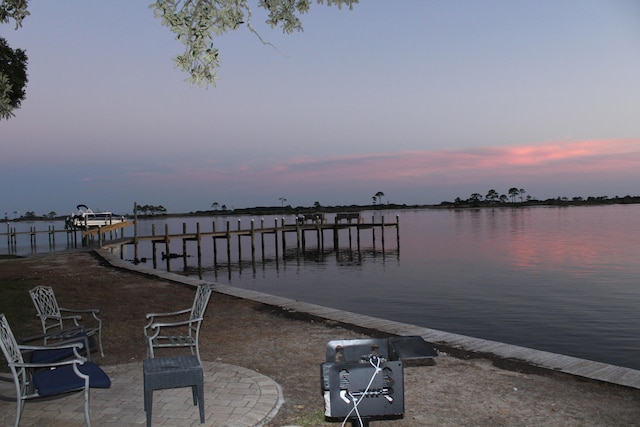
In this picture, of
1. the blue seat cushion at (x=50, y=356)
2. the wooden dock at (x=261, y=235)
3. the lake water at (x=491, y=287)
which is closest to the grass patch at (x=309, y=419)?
the blue seat cushion at (x=50, y=356)

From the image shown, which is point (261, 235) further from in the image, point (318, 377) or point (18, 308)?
point (318, 377)

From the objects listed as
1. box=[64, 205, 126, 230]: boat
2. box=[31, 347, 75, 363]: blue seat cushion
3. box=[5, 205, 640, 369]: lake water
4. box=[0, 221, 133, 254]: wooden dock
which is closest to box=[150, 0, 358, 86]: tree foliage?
box=[31, 347, 75, 363]: blue seat cushion

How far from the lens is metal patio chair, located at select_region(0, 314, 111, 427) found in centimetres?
376

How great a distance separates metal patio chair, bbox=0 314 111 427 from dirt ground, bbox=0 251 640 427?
1.42 m

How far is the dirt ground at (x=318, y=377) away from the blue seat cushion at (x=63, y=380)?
138 cm

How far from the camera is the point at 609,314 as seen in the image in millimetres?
15953

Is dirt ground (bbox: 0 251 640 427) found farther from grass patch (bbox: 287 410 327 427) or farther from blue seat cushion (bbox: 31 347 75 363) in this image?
blue seat cushion (bbox: 31 347 75 363)

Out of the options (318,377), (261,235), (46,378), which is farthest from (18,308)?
(261,235)

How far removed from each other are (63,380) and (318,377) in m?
2.59

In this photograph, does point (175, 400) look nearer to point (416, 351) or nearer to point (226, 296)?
point (416, 351)

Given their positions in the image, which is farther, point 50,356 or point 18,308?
point 18,308

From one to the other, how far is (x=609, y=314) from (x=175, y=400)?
15.1m

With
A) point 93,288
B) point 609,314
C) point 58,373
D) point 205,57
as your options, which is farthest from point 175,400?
point 609,314

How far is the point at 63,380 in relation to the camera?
3.89m
